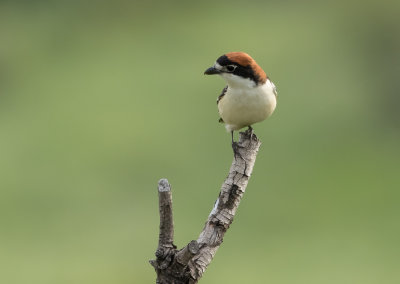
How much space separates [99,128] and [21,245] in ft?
9.55

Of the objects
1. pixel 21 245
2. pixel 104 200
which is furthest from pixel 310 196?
pixel 21 245

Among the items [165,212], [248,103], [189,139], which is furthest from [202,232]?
[189,139]

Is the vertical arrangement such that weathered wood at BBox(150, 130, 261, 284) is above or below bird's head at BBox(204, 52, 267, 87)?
below

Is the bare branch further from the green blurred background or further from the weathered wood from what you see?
the green blurred background

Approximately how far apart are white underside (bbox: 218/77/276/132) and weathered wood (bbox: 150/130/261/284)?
0.34 metres

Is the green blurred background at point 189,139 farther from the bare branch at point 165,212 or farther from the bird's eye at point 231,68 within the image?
the bare branch at point 165,212

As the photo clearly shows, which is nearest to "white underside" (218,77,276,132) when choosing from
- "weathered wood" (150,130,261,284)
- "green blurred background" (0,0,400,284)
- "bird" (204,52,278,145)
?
"bird" (204,52,278,145)

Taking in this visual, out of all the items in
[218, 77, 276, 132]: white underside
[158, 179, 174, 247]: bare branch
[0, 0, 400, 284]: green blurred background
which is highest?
[0, 0, 400, 284]: green blurred background

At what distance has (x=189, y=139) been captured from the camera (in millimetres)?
13703

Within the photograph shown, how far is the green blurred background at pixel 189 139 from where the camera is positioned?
11.7 meters

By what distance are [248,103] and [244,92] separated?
9 centimetres

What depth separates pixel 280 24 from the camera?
17.3 metres

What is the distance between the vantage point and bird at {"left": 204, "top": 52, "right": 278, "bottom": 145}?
5.57m

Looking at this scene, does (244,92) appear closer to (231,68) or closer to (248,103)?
(248,103)
